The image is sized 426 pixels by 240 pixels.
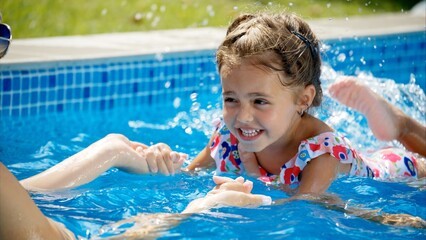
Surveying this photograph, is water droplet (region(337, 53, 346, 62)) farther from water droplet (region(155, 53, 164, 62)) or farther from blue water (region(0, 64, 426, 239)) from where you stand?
water droplet (region(155, 53, 164, 62))

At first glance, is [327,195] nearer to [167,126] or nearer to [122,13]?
[167,126]

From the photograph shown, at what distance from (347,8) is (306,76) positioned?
5411 millimetres

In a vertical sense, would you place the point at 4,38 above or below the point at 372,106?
below

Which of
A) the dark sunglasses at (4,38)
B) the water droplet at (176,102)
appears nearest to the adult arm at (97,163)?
the dark sunglasses at (4,38)

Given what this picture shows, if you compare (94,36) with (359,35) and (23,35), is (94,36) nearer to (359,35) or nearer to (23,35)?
(23,35)

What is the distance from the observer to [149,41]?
21.6 ft

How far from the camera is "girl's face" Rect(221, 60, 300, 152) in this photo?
142 inches

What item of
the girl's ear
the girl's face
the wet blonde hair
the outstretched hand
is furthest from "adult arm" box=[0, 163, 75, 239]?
the girl's ear

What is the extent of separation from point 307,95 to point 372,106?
0.83m

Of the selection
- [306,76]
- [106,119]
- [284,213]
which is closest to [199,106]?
[106,119]

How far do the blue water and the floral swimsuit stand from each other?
0.08m

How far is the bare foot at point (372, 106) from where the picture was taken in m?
4.54

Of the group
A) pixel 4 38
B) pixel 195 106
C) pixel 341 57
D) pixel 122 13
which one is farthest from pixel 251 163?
pixel 122 13

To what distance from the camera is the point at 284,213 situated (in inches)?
135
